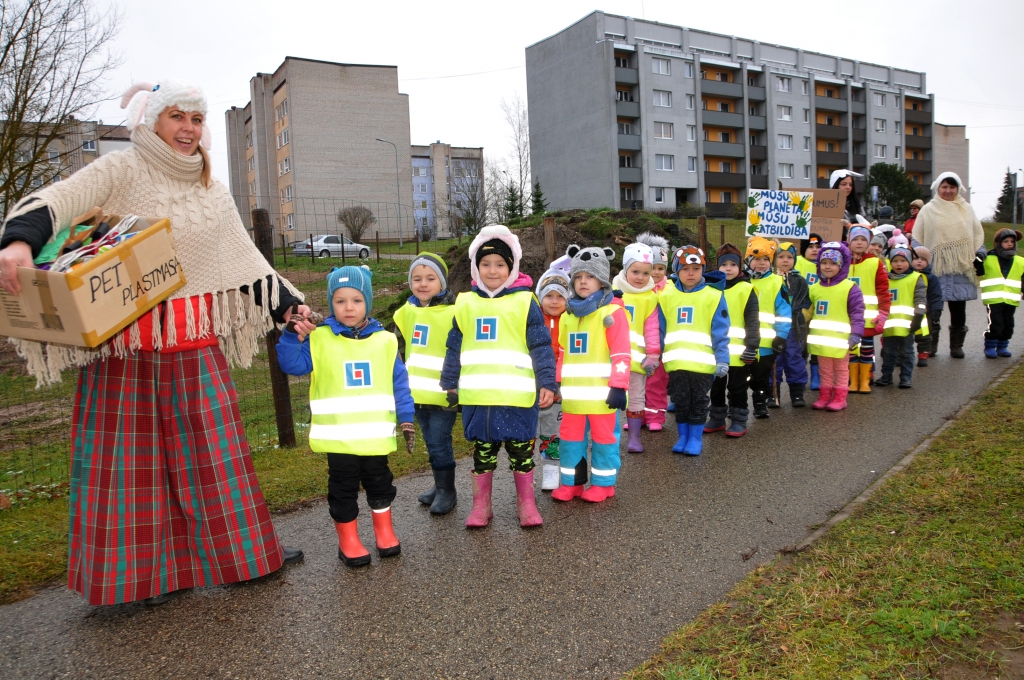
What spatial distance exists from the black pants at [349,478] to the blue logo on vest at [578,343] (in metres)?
1.69

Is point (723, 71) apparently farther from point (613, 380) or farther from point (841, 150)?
point (613, 380)

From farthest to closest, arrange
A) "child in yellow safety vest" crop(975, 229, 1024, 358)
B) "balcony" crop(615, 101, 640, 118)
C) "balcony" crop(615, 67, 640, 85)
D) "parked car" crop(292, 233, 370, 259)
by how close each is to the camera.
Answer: "balcony" crop(615, 101, 640, 118), "balcony" crop(615, 67, 640, 85), "parked car" crop(292, 233, 370, 259), "child in yellow safety vest" crop(975, 229, 1024, 358)

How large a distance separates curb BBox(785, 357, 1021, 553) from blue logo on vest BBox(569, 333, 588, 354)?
1.89 m

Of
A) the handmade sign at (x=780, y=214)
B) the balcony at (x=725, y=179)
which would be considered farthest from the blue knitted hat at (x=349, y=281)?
the balcony at (x=725, y=179)

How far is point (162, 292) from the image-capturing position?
339cm

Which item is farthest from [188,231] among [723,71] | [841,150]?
[841,150]

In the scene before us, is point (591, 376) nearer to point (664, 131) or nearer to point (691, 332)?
point (691, 332)

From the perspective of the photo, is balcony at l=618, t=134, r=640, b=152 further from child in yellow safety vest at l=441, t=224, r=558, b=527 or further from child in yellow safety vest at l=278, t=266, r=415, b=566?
child in yellow safety vest at l=278, t=266, r=415, b=566

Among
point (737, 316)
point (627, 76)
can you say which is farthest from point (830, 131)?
point (737, 316)

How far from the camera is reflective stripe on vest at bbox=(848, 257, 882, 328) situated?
343 inches

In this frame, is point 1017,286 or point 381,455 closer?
point 381,455

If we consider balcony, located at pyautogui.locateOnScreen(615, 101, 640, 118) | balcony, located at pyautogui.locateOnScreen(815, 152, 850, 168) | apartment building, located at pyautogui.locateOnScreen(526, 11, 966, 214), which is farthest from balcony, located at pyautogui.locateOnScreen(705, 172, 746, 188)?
balcony, located at pyautogui.locateOnScreen(815, 152, 850, 168)

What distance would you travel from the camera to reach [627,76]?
159ft

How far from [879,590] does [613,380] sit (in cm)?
208
